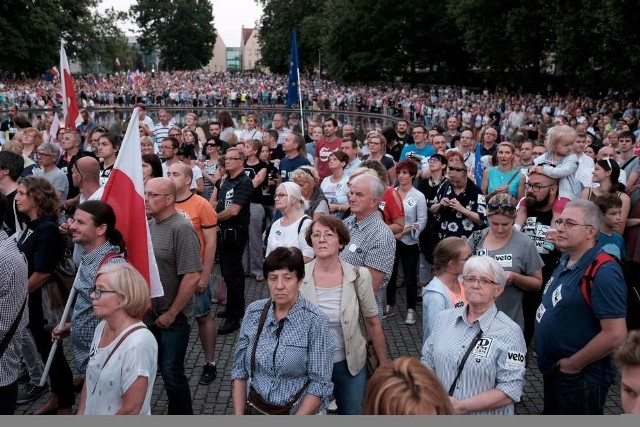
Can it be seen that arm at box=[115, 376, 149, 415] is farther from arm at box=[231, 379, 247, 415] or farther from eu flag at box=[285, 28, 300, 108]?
eu flag at box=[285, 28, 300, 108]

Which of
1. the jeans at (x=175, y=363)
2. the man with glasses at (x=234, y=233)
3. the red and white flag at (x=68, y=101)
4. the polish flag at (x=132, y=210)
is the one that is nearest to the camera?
the polish flag at (x=132, y=210)

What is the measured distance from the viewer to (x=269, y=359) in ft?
11.1

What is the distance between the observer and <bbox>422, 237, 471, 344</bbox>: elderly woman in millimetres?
4164

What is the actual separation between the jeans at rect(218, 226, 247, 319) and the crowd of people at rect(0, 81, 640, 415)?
0.02 meters

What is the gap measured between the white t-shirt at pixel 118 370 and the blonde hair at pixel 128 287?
0.34 feet

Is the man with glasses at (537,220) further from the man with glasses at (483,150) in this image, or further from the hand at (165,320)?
the man with glasses at (483,150)

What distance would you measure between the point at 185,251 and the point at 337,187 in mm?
3212

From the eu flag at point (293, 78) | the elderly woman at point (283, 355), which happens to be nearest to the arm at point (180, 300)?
the elderly woman at point (283, 355)

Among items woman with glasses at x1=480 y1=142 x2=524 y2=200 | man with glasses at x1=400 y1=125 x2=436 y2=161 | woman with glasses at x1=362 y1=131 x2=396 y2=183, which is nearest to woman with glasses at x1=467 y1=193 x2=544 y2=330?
woman with glasses at x1=480 y1=142 x2=524 y2=200

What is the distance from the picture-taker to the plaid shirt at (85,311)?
163 inches

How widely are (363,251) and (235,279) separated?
2.83 m

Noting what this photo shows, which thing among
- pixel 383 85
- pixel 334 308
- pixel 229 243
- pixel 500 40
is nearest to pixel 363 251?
pixel 334 308

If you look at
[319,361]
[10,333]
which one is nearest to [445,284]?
[319,361]

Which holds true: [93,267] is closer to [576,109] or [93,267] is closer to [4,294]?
[4,294]
